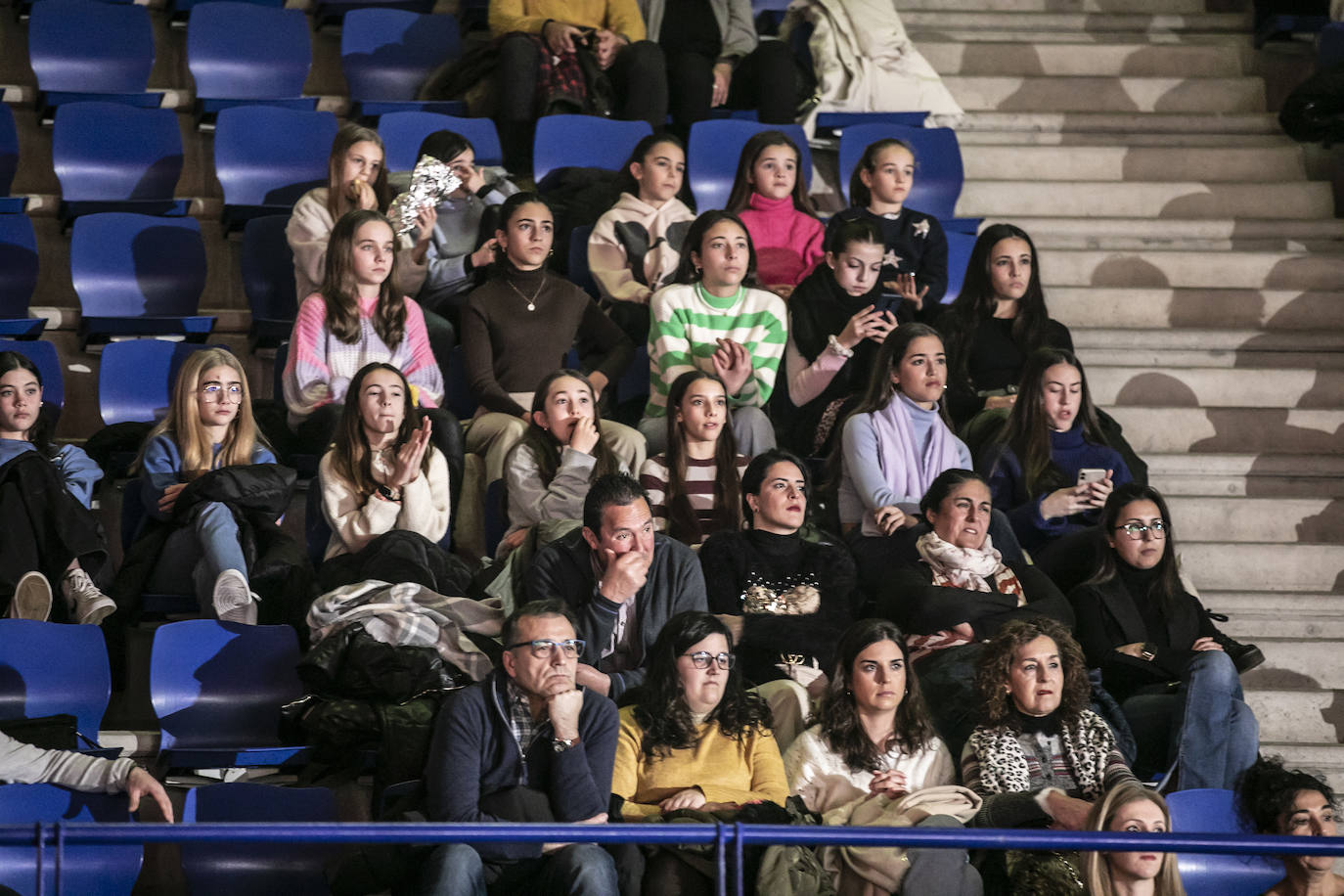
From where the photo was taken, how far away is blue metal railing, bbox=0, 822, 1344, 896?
2945mm

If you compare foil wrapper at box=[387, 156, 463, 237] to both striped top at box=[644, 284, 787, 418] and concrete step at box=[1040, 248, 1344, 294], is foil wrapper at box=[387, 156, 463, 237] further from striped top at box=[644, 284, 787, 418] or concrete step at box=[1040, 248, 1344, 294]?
concrete step at box=[1040, 248, 1344, 294]

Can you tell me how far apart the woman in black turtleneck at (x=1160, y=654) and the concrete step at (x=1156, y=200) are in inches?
80.8

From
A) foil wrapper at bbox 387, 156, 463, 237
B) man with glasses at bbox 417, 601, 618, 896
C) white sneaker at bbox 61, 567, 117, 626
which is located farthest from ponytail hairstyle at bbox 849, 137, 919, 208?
white sneaker at bbox 61, 567, 117, 626

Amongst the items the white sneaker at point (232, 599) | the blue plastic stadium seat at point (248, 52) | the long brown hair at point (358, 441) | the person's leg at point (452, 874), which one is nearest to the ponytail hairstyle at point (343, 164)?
the blue plastic stadium seat at point (248, 52)

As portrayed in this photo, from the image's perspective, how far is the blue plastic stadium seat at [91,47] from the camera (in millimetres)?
6410

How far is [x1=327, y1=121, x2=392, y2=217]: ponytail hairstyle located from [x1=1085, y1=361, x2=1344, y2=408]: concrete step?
7.48 feet

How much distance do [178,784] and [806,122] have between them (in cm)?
350

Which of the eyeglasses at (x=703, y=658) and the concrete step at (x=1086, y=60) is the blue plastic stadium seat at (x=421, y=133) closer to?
the concrete step at (x=1086, y=60)

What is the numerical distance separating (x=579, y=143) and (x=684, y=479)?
5.73 feet

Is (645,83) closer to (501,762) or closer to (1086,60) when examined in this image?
(1086,60)

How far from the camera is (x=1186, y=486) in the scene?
564 centimetres

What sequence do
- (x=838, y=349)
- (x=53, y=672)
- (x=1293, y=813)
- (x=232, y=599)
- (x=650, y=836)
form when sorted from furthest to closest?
1. (x=838, y=349)
2. (x=232, y=599)
3. (x=53, y=672)
4. (x=1293, y=813)
5. (x=650, y=836)

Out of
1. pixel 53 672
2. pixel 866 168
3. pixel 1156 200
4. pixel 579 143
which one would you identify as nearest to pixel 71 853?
pixel 53 672

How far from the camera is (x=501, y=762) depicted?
3779mm
